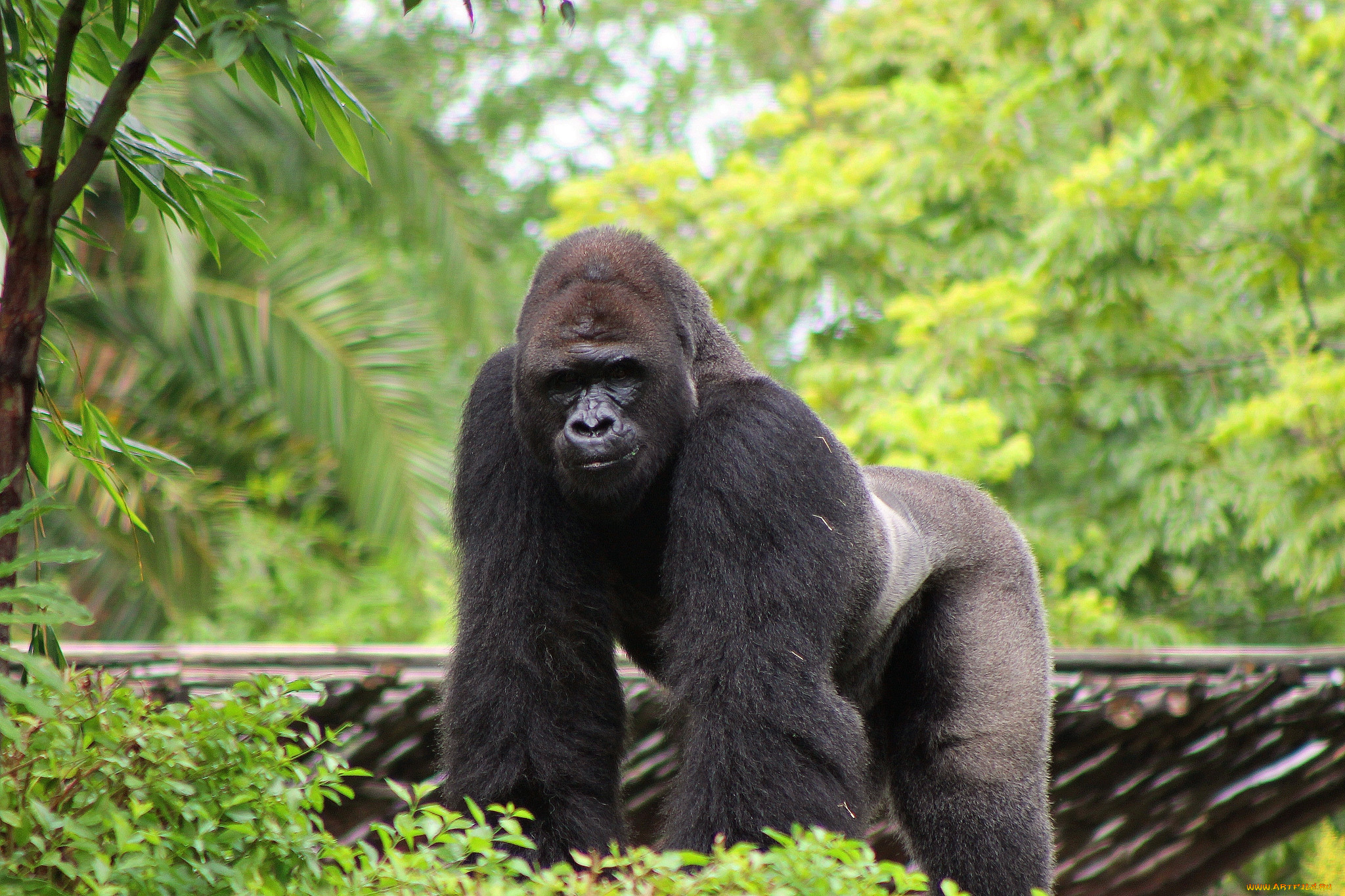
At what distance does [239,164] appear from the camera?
32.5 feet

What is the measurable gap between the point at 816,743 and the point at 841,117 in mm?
9404

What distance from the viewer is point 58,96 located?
1.92m

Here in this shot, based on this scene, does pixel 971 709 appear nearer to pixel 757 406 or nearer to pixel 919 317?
pixel 757 406

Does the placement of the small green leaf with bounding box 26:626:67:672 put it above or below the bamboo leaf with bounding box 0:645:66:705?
below

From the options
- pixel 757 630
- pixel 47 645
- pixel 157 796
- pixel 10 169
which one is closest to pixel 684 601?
pixel 757 630

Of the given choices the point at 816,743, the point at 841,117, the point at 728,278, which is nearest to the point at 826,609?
the point at 816,743

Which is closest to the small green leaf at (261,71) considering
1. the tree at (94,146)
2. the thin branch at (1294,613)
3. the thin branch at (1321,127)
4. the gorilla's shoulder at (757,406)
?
the tree at (94,146)

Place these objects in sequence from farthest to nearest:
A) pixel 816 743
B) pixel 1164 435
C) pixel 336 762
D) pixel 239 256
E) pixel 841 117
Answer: pixel 841 117, pixel 239 256, pixel 1164 435, pixel 816 743, pixel 336 762

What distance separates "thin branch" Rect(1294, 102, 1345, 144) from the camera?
6.37 m

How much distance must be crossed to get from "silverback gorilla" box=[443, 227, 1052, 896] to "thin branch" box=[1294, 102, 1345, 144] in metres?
4.39

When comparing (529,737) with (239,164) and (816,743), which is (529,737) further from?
(239,164)

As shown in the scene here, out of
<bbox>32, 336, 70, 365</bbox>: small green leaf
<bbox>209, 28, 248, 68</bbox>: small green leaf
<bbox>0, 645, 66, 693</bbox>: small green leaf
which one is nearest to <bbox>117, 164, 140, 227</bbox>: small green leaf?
<bbox>32, 336, 70, 365</bbox>: small green leaf

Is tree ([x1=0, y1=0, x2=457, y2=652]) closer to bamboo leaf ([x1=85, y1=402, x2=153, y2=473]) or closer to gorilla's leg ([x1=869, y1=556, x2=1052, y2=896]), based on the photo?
bamboo leaf ([x1=85, y1=402, x2=153, y2=473])

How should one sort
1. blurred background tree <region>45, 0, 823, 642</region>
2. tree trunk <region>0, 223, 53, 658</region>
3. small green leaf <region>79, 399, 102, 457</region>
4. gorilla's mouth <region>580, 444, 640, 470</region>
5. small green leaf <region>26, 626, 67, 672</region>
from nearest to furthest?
tree trunk <region>0, 223, 53, 658</region> → small green leaf <region>26, 626, 67, 672</region> → small green leaf <region>79, 399, 102, 457</region> → gorilla's mouth <region>580, 444, 640, 470</region> → blurred background tree <region>45, 0, 823, 642</region>
